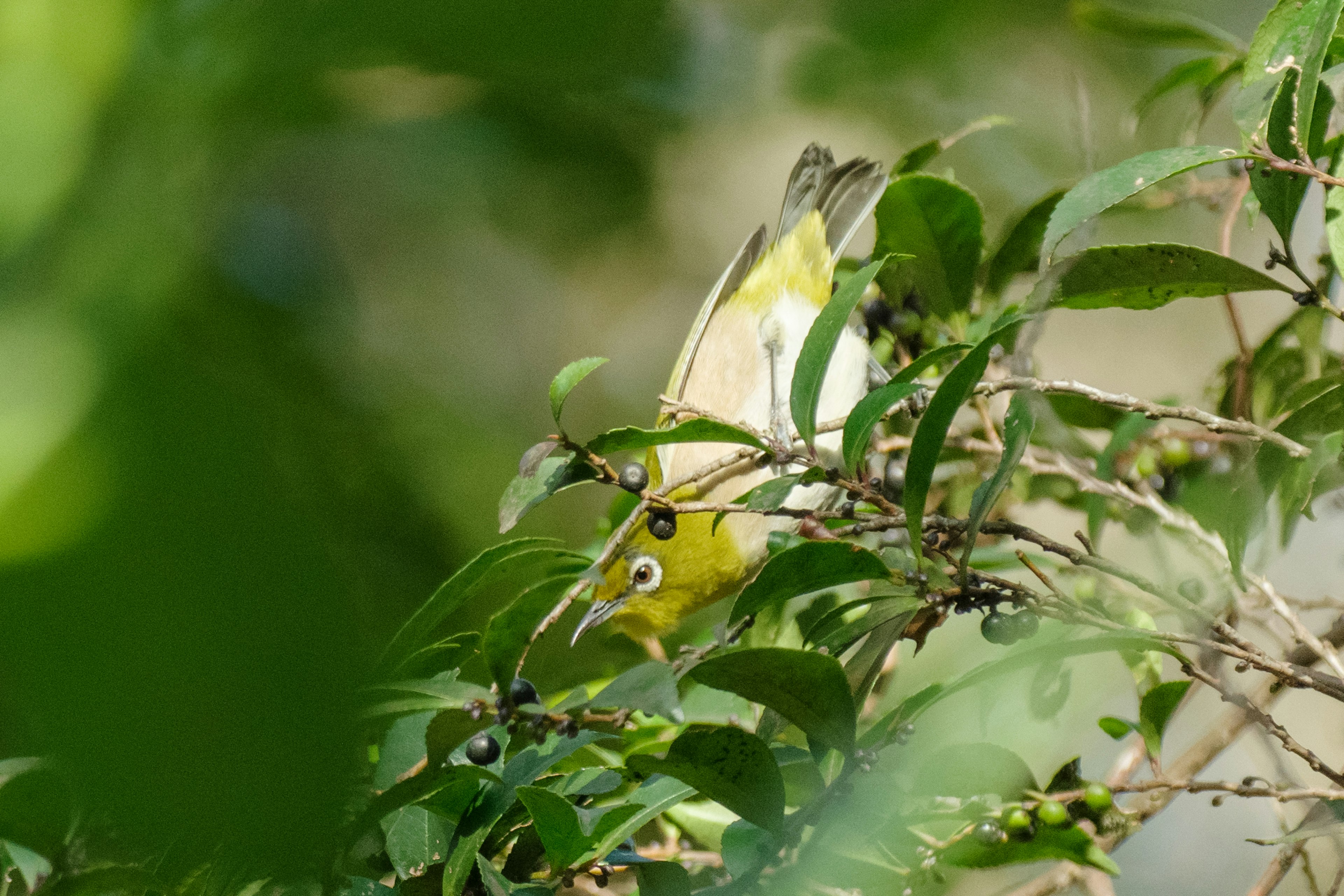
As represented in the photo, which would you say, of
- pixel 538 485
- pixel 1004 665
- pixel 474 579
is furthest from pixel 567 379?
pixel 1004 665

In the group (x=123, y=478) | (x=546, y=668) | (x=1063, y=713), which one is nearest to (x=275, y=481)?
(x=123, y=478)

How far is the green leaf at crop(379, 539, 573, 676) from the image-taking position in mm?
892

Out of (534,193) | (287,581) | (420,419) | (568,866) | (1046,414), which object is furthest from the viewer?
(1046,414)

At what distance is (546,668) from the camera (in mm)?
1374

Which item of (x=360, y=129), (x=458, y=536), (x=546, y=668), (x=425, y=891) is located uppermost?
(x=360, y=129)

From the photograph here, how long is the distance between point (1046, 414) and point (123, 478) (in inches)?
36.0

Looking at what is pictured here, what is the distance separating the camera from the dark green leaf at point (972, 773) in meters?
0.85

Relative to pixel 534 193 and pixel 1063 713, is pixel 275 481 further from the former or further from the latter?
pixel 1063 713

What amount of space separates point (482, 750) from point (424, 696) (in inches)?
4.9

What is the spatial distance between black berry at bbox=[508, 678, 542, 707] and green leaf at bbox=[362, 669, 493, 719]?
0.03 m

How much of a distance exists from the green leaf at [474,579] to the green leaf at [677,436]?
0.39 ft

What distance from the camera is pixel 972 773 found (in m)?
0.90

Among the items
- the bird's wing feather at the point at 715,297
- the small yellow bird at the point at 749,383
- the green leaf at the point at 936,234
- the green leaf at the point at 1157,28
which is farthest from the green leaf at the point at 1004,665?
Result: the bird's wing feather at the point at 715,297

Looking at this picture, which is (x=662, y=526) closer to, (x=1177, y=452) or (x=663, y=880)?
(x=663, y=880)
